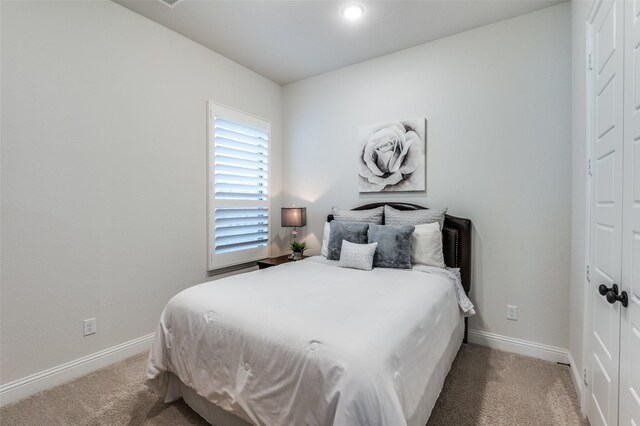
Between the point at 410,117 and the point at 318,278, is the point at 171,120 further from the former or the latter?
the point at 410,117

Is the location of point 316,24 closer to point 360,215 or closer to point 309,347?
point 360,215

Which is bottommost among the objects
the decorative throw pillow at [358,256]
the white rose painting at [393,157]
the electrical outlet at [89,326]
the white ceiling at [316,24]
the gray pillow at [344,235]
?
the electrical outlet at [89,326]

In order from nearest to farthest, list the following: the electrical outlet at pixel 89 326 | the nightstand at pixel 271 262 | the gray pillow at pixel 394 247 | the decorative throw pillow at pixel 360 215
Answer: the electrical outlet at pixel 89 326 → the gray pillow at pixel 394 247 → the decorative throw pillow at pixel 360 215 → the nightstand at pixel 271 262

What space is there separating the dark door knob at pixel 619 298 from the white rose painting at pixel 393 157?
1825 millimetres

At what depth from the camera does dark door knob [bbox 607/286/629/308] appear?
3.97ft

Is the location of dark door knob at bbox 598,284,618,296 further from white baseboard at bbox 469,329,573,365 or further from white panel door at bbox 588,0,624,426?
white baseboard at bbox 469,329,573,365

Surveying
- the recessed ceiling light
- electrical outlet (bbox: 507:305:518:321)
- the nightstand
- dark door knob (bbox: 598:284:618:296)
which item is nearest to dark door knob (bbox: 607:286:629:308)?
dark door knob (bbox: 598:284:618:296)

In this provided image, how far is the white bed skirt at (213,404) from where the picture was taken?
1534 millimetres

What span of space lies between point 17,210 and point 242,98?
229 cm

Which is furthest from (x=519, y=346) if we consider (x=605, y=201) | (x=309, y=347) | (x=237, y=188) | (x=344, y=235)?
(x=237, y=188)

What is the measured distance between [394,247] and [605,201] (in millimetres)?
1366

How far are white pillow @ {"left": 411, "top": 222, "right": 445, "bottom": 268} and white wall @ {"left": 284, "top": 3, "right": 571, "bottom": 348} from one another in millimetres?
413

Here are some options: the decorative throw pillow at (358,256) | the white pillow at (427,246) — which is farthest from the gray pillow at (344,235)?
the white pillow at (427,246)

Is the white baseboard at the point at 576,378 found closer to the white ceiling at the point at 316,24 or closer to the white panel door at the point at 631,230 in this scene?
the white panel door at the point at 631,230
